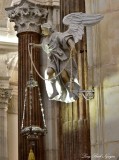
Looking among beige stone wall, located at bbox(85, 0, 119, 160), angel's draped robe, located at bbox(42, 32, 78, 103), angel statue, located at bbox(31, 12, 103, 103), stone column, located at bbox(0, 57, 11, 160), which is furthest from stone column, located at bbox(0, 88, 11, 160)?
→ beige stone wall, located at bbox(85, 0, 119, 160)

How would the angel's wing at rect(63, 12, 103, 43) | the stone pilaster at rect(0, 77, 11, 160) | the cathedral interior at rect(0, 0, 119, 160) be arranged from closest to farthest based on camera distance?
the cathedral interior at rect(0, 0, 119, 160) < the angel's wing at rect(63, 12, 103, 43) < the stone pilaster at rect(0, 77, 11, 160)

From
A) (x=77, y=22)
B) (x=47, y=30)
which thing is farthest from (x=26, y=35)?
(x=77, y=22)

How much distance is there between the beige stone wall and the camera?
7.63m

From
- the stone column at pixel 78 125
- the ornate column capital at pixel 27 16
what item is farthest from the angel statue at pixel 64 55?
the ornate column capital at pixel 27 16

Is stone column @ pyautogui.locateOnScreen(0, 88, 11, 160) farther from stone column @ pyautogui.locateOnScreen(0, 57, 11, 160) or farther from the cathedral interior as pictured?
the cathedral interior

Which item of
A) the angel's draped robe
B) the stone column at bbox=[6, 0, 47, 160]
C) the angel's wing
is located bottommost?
the angel's draped robe

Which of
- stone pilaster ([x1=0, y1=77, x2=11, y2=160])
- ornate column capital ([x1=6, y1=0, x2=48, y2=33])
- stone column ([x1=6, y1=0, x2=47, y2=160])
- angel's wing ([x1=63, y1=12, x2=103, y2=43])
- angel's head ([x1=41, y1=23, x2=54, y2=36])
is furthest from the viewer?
stone pilaster ([x1=0, y1=77, x2=11, y2=160])

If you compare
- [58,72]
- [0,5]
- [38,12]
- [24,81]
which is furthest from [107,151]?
[0,5]

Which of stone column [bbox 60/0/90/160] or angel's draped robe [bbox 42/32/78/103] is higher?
angel's draped robe [bbox 42/32/78/103]

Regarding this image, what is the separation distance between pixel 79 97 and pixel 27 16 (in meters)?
3.31

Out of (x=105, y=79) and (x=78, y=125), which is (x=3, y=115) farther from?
(x=105, y=79)

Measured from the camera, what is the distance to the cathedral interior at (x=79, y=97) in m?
7.76

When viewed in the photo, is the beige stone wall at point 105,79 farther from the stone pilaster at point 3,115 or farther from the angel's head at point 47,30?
the stone pilaster at point 3,115

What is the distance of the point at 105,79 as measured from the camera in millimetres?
7824
